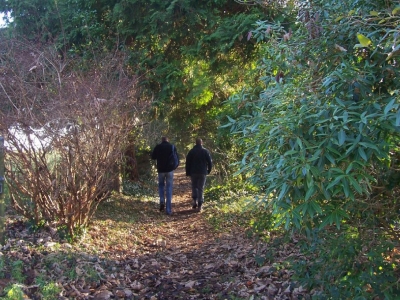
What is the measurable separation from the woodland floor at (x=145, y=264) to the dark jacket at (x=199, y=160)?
259 centimetres

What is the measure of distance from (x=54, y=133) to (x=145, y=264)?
231 cm

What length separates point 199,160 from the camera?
36.5 feet

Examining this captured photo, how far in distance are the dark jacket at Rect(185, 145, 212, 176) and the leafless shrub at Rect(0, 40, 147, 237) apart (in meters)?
3.75

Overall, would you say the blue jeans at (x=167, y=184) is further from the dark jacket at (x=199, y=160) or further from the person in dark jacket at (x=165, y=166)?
the dark jacket at (x=199, y=160)

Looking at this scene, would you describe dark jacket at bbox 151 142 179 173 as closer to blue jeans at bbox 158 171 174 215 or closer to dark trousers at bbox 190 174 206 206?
blue jeans at bbox 158 171 174 215

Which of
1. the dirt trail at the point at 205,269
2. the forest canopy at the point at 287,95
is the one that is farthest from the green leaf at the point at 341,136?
the dirt trail at the point at 205,269

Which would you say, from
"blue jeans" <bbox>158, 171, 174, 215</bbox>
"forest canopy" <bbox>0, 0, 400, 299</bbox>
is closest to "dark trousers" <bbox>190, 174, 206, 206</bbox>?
"blue jeans" <bbox>158, 171, 174, 215</bbox>

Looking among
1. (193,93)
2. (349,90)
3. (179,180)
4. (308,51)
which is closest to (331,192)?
(349,90)

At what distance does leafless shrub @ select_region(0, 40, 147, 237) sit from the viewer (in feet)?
19.8

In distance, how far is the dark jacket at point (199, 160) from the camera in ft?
36.3

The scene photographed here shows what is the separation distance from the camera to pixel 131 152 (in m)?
12.1

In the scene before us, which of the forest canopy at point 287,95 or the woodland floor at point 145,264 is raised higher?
the forest canopy at point 287,95

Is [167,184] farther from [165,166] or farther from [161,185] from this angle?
[165,166]

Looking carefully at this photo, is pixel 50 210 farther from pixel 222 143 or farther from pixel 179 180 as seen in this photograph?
pixel 179 180
